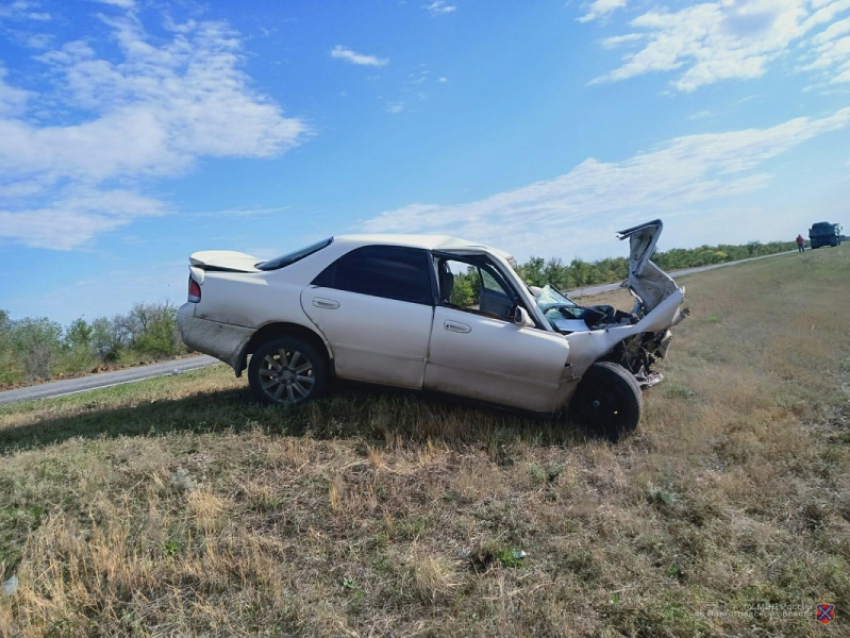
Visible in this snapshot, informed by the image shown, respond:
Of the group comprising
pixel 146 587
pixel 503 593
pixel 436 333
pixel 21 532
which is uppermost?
pixel 436 333

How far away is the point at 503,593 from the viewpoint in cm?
291

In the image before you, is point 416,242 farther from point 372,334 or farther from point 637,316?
point 637,316

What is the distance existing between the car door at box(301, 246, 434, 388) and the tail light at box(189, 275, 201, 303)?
1.06 m

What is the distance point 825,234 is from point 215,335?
59518 millimetres

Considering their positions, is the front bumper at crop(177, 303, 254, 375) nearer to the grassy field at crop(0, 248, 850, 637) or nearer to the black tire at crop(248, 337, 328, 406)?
the black tire at crop(248, 337, 328, 406)

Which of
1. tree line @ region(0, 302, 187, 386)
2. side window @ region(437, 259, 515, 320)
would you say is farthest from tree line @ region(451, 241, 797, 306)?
tree line @ region(0, 302, 187, 386)

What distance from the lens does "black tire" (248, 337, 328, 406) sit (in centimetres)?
534

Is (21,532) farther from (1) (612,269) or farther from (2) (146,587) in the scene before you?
(1) (612,269)

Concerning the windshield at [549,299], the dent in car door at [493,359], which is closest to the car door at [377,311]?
the dent in car door at [493,359]

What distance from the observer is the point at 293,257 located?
5660mm

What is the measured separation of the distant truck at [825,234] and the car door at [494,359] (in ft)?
189

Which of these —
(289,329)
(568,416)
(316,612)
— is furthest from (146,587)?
(568,416)

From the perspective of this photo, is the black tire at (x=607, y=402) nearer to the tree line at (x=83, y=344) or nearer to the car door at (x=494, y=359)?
the car door at (x=494, y=359)

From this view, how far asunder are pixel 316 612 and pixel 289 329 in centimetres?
307
